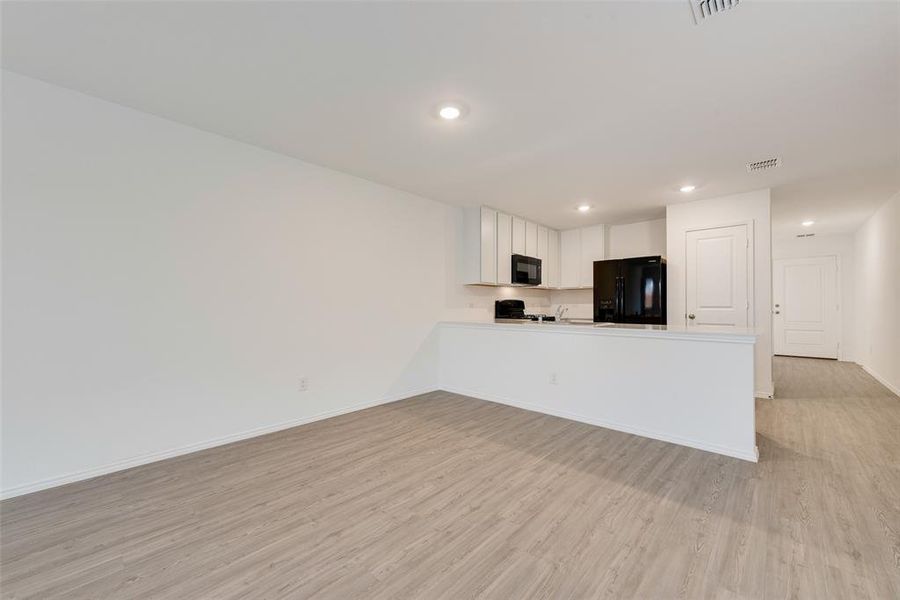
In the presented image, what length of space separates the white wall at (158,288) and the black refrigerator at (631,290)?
136 inches

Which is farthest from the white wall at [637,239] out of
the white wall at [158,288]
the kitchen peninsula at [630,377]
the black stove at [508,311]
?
the white wall at [158,288]

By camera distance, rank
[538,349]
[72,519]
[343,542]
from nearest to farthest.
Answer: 1. [343,542]
2. [72,519]
3. [538,349]

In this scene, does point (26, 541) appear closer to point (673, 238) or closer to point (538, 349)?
point (538, 349)

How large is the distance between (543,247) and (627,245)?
1325 mm

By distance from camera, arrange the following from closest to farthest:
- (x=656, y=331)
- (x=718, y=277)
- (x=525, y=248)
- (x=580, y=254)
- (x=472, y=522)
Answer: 1. (x=472, y=522)
2. (x=656, y=331)
3. (x=718, y=277)
4. (x=525, y=248)
5. (x=580, y=254)

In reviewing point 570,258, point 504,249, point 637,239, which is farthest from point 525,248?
point 637,239

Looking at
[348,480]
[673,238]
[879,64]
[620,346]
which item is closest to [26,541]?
[348,480]

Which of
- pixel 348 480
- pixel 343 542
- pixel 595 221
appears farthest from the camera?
pixel 595 221

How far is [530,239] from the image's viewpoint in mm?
5805

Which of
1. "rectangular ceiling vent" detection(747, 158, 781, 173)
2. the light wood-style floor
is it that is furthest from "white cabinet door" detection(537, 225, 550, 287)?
the light wood-style floor

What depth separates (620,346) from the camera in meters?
3.28

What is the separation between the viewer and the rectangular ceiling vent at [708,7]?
163 centimetres

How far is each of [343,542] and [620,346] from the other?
2.65m

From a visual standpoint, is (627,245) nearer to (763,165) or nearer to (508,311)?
(508,311)
